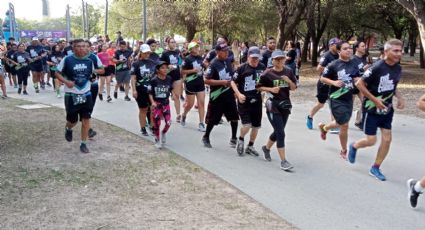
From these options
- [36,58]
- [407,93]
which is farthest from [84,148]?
[407,93]

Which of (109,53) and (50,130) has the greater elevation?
(109,53)

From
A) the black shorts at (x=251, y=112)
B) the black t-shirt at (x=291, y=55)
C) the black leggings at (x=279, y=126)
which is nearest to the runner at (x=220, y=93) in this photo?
the black shorts at (x=251, y=112)

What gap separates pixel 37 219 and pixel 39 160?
2.30 meters

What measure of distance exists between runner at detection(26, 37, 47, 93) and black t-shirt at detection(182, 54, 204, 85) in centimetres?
801

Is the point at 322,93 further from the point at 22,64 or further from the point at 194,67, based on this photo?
the point at 22,64

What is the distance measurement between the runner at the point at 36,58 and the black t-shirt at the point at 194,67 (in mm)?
8015

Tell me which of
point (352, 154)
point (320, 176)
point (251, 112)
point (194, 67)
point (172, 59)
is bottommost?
point (320, 176)

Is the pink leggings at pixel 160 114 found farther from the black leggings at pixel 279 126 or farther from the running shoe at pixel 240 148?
the black leggings at pixel 279 126

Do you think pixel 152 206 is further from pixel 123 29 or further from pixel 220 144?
pixel 123 29

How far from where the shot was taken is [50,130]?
28.9 feet

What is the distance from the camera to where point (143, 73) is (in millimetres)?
8578

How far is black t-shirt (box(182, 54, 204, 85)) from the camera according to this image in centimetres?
938

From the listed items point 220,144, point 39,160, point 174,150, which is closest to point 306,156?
point 220,144

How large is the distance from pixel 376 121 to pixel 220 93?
8.71ft
